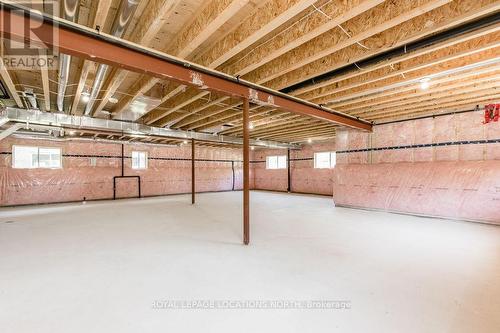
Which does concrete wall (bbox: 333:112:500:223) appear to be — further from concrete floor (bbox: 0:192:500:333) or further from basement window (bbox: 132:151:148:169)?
basement window (bbox: 132:151:148:169)

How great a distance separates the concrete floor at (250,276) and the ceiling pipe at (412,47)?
2.31 metres

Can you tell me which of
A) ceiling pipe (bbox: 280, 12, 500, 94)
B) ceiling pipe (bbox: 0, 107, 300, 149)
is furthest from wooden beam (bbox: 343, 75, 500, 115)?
ceiling pipe (bbox: 0, 107, 300, 149)

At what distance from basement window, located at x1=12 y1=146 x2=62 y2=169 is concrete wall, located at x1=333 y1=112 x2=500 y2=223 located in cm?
892

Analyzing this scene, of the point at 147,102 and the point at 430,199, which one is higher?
the point at 147,102

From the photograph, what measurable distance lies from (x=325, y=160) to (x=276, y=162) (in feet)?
8.85

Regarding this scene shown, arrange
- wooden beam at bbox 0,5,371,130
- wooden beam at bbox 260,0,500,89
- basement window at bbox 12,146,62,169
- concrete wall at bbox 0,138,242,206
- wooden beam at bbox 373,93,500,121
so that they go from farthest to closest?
basement window at bbox 12,146,62,169, concrete wall at bbox 0,138,242,206, wooden beam at bbox 373,93,500,121, wooden beam at bbox 260,0,500,89, wooden beam at bbox 0,5,371,130

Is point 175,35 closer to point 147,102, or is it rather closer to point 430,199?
point 147,102

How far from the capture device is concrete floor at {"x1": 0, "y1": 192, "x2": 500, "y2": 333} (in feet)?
5.14

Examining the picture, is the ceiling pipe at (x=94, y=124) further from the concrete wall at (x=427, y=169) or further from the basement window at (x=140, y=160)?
the concrete wall at (x=427, y=169)

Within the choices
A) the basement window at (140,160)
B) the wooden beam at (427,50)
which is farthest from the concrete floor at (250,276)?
the basement window at (140,160)

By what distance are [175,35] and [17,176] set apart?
293 inches

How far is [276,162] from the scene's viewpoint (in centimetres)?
A: 1181

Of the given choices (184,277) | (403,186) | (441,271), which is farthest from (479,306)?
(403,186)

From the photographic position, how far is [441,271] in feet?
7.55
